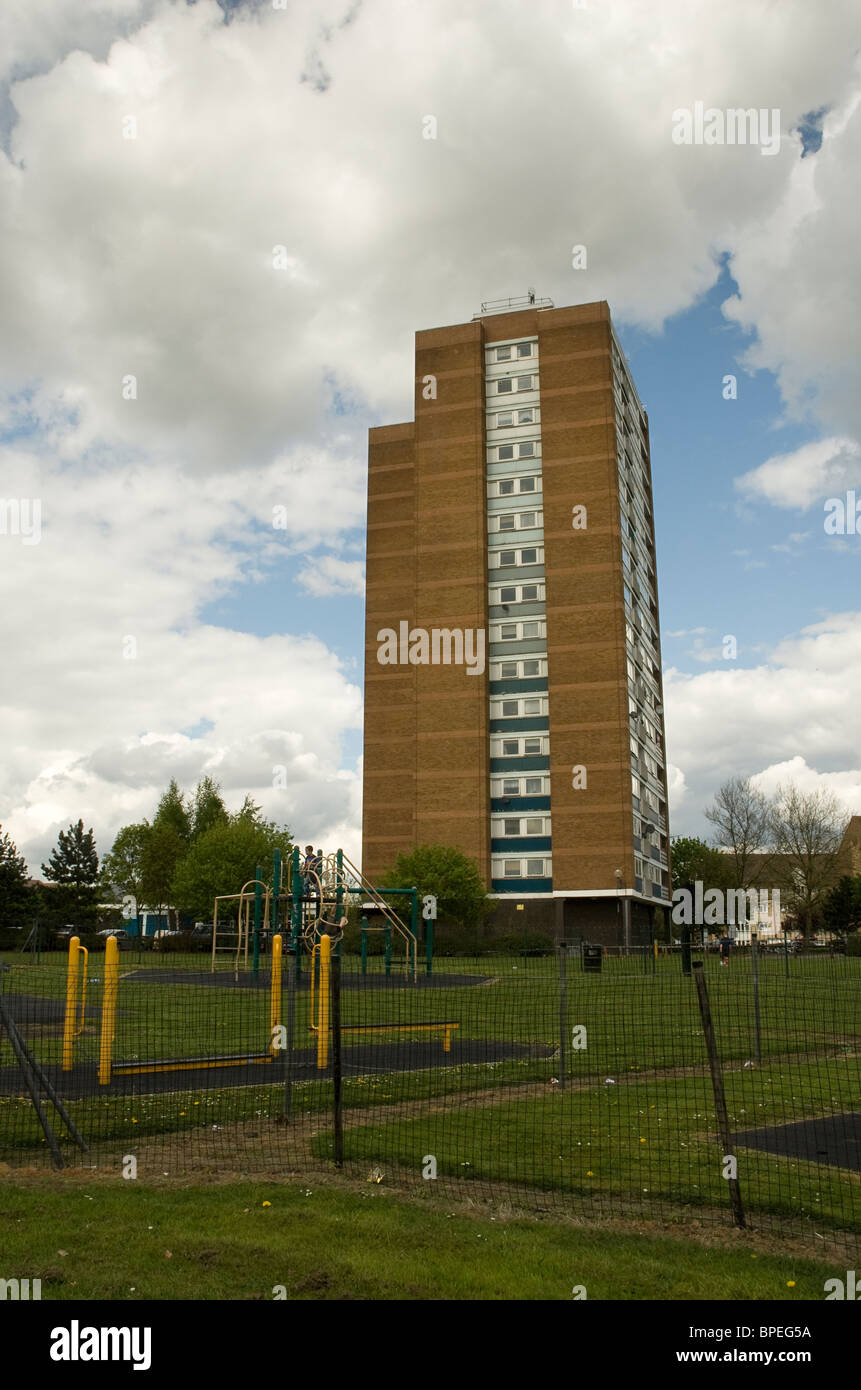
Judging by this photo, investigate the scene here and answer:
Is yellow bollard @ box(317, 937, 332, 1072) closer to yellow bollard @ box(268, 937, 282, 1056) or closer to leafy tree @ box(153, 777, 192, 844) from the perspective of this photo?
yellow bollard @ box(268, 937, 282, 1056)

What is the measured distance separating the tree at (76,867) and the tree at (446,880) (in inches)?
1426

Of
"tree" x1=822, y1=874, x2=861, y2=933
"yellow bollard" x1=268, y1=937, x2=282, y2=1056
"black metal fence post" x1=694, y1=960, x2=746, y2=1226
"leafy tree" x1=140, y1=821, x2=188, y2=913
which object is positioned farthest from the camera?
"leafy tree" x1=140, y1=821, x2=188, y2=913

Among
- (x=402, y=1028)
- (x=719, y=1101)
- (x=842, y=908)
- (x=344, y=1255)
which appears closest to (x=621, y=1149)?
(x=719, y=1101)

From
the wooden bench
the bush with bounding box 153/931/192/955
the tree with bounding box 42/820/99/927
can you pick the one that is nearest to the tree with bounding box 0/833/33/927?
the tree with bounding box 42/820/99/927

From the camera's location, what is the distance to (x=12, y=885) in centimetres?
6806

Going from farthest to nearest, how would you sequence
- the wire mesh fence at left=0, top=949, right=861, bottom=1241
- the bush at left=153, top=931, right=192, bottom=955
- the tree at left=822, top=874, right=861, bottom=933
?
1. the tree at left=822, top=874, right=861, bottom=933
2. the bush at left=153, top=931, right=192, bottom=955
3. the wire mesh fence at left=0, top=949, right=861, bottom=1241

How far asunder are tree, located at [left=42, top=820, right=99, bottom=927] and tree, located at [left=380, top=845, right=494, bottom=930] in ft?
119

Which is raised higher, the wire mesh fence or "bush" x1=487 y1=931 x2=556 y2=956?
the wire mesh fence

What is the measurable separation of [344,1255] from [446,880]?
5045cm

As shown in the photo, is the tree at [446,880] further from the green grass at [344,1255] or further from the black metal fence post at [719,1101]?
the green grass at [344,1255]

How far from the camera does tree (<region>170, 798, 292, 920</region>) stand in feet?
201

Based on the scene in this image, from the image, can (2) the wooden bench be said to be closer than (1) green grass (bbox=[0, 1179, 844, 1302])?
No
